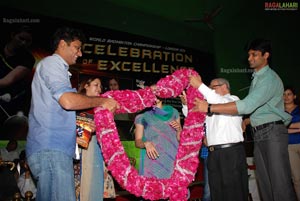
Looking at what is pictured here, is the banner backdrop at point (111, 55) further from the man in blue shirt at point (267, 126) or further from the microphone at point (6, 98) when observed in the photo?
the man in blue shirt at point (267, 126)

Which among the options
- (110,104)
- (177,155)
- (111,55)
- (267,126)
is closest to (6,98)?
(111,55)

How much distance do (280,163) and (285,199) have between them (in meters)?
0.29

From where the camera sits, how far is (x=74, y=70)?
5.18m

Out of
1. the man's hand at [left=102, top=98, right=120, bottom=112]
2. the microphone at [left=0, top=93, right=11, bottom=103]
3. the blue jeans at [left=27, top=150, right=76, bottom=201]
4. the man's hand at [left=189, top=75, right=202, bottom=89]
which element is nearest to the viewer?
the blue jeans at [left=27, top=150, right=76, bottom=201]

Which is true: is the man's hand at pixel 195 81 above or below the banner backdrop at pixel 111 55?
below

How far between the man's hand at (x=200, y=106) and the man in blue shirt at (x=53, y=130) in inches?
43.2

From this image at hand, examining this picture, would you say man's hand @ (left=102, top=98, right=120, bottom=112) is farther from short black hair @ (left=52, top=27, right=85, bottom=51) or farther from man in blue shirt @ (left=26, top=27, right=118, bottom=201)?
short black hair @ (left=52, top=27, right=85, bottom=51)

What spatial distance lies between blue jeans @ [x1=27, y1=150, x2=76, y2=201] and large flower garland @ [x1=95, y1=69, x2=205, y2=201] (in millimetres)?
599

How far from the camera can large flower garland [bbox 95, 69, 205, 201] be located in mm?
2477

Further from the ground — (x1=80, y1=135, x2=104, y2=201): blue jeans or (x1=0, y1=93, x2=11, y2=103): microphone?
(x1=0, y1=93, x2=11, y2=103): microphone

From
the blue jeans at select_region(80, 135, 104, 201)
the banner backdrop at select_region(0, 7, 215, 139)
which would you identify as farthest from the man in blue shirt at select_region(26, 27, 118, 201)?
the banner backdrop at select_region(0, 7, 215, 139)

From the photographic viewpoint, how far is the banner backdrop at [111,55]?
15.8 feet

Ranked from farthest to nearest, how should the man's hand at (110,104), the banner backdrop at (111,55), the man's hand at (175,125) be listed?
the banner backdrop at (111,55) < the man's hand at (175,125) < the man's hand at (110,104)

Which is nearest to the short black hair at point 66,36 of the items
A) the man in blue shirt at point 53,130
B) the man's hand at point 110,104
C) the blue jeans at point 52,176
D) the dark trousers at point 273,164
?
the man in blue shirt at point 53,130
